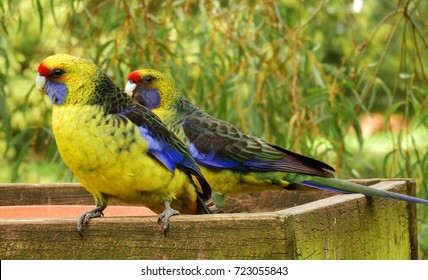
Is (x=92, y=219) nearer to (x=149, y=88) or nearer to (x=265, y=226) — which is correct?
(x=265, y=226)

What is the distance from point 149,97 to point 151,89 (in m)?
0.03

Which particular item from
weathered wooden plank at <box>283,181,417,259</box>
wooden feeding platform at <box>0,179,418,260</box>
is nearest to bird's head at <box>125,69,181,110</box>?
weathered wooden plank at <box>283,181,417,259</box>

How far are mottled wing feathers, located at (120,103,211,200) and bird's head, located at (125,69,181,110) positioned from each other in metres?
0.68

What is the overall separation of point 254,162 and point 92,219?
872 mm

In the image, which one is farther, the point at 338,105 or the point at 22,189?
the point at 338,105

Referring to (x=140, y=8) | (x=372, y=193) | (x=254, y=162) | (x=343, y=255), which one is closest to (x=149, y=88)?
(x=254, y=162)

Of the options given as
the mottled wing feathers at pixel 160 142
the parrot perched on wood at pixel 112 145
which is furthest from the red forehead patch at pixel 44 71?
the mottled wing feathers at pixel 160 142

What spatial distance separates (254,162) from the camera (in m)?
2.47

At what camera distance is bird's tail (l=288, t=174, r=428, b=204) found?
202cm

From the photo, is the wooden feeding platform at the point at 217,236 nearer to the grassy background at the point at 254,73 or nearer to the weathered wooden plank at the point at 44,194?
the weathered wooden plank at the point at 44,194

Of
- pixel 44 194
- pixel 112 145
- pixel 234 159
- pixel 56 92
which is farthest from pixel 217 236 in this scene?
pixel 44 194

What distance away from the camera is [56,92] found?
199 cm

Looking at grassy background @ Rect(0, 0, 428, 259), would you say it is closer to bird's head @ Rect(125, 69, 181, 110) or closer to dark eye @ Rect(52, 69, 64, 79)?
bird's head @ Rect(125, 69, 181, 110)

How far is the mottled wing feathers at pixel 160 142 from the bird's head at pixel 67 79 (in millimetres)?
103
